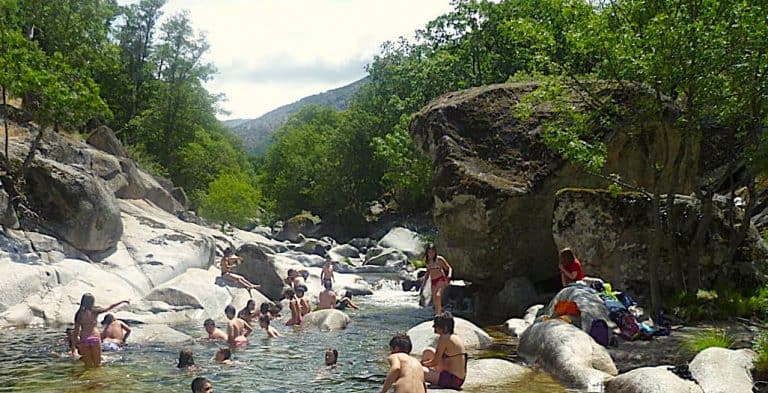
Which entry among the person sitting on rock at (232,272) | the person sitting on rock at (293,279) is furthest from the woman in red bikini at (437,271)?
the person sitting on rock at (232,272)

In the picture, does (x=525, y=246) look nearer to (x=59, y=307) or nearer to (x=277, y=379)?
(x=277, y=379)

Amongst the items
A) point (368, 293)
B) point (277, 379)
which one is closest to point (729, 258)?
point (277, 379)

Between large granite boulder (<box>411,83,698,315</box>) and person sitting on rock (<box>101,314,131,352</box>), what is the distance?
29.4 feet

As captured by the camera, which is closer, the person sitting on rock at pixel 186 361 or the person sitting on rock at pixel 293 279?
the person sitting on rock at pixel 186 361

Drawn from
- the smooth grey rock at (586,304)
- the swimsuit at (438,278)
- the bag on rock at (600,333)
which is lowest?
the bag on rock at (600,333)

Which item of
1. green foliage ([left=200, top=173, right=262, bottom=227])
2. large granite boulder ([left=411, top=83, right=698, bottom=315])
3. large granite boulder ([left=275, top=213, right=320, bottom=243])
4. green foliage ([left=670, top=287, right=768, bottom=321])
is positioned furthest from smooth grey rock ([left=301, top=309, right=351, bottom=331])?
large granite boulder ([left=275, top=213, right=320, bottom=243])

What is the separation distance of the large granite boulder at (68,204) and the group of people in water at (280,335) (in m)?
3.82

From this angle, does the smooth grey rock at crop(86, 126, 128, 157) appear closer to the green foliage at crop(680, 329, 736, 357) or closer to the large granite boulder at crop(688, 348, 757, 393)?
the green foliage at crop(680, 329, 736, 357)

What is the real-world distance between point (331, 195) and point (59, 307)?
40793 mm

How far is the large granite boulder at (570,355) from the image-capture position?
33.8 ft

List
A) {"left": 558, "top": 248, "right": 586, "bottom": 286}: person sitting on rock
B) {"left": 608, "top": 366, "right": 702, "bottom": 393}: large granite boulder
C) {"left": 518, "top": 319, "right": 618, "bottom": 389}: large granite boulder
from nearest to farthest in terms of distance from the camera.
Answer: {"left": 608, "top": 366, "right": 702, "bottom": 393}: large granite boulder → {"left": 518, "top": 319, "right": 618, "bottom": 389}: large granite boulder → {"left": 558, "top": 248, "right": 586, "bottom": 286}: person sitting on rock

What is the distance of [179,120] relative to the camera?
2250 inches

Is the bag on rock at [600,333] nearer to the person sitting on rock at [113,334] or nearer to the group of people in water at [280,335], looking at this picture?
the group of people in water at [280,335]

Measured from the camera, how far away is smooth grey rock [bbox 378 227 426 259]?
40.2 meters
